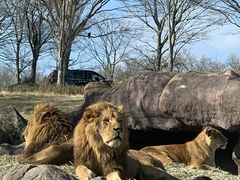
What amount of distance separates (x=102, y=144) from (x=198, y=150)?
185 inches

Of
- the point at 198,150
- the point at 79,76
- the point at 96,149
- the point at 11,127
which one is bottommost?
the point at 198,150

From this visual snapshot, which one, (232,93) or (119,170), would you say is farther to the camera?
(232,93)

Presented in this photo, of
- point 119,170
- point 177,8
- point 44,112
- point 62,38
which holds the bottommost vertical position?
point 119,170

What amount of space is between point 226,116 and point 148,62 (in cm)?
3669

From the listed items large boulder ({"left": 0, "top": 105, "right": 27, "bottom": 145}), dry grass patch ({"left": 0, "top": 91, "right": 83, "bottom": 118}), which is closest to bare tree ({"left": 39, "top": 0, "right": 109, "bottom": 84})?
dry grass patch ({"left": 0, "top": 91, "right": 83, "bottom": 118})

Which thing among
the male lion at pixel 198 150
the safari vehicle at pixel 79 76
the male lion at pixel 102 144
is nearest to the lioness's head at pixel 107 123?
the male lion at pixel 102 144

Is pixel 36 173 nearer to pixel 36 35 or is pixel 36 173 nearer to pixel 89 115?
pixel 89 115

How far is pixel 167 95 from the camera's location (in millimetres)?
10438

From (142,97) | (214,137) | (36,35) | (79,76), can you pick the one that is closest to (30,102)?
(142,97)

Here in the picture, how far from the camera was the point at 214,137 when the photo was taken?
10445 millimetres

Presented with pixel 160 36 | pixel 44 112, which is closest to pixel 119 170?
pixel 44 112

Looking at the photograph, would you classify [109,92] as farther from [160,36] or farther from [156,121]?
[160,36]

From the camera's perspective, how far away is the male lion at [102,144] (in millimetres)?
6070

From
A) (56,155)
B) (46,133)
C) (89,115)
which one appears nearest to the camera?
(89,115)
